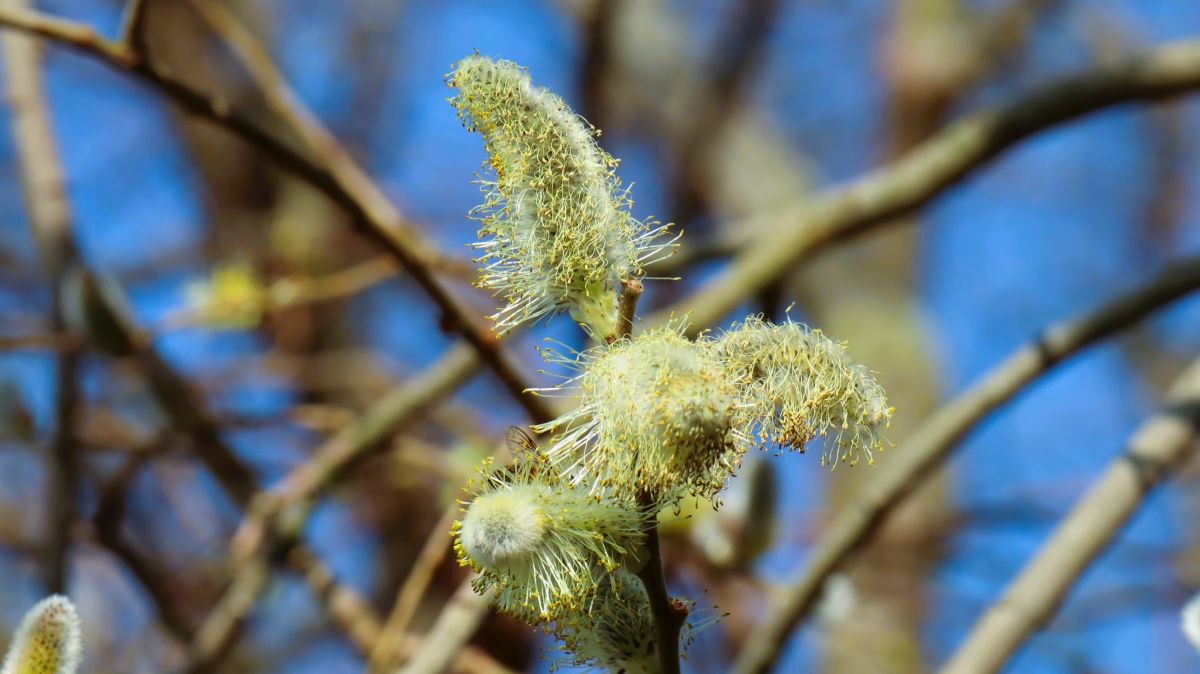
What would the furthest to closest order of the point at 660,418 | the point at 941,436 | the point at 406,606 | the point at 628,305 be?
the point at 941,436, the point at 406,606, the point at 628,305, the point at 660,418

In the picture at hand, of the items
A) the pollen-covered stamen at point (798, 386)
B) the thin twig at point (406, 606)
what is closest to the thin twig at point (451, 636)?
the thin twig at point (406, 606)

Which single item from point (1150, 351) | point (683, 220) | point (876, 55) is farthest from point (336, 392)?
point (1150, 351)

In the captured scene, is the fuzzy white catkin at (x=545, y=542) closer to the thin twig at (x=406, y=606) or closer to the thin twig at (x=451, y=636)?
the thin twig at (x=451, y=636)

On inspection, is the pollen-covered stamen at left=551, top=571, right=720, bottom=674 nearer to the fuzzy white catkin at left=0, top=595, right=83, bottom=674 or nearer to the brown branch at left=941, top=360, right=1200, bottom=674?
the fuzzy white catkin at left=0, top=595, right=83, bottom=674

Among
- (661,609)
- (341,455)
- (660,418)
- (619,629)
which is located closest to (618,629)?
(619,629)

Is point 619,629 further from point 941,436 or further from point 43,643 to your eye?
point 941,436

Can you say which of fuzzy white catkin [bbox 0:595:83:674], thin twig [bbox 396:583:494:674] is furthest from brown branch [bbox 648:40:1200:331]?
fuzzy white catkin [bbox 0:595:83:674]
